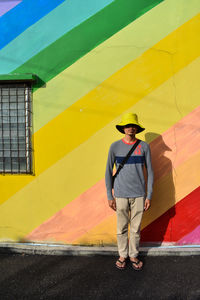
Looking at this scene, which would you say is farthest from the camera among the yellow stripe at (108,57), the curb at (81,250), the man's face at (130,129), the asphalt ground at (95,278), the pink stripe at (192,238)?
the pink stripe at (192,238)

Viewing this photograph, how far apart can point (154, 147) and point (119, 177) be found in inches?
33.0

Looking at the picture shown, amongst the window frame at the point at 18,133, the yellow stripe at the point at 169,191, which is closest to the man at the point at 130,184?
the yellow stripe at the point at 169,191

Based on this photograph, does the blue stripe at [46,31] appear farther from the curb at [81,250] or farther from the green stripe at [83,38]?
the curb at [81,250]

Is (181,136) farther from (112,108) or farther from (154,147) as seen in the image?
(112,108)

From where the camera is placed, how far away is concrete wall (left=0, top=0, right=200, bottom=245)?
11.2 ft

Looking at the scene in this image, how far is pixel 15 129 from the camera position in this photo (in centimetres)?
377

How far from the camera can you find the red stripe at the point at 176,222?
3.56 metres

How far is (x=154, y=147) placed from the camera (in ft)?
11.6

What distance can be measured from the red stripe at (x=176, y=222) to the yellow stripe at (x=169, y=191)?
76mm

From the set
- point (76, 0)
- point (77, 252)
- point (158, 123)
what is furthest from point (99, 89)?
point (77, 252)

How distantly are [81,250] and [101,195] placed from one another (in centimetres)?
90

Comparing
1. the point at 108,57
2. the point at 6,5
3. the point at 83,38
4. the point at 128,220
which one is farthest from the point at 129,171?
the point at 6,5

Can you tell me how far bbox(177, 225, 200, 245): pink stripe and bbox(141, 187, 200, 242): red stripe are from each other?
0.05 meters

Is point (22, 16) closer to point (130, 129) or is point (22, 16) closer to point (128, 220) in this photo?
point (130, 129)
